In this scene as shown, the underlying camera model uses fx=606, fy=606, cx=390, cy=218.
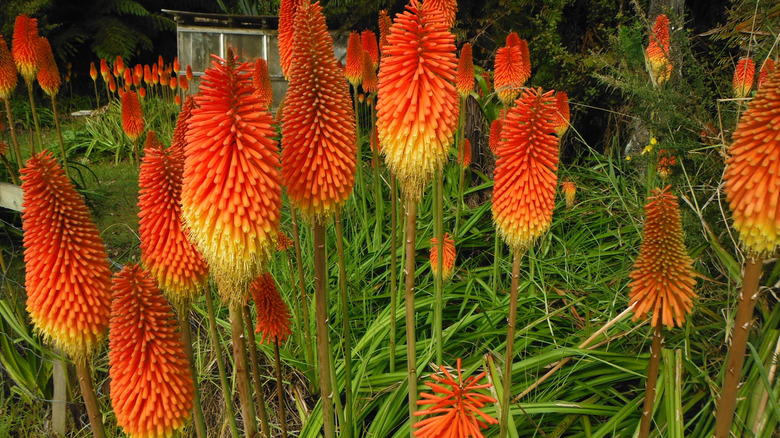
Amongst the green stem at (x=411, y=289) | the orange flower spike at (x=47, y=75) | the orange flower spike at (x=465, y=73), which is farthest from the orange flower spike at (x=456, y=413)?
the orange flower spike at (x=47, y=75)

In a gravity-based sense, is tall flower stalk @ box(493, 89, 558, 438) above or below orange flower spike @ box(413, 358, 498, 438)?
above

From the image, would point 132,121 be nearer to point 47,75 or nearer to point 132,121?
point 132,121

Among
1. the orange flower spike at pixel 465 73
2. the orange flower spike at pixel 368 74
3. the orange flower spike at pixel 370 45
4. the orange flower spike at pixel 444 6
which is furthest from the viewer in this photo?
the orange flower spike at pixel 370 45

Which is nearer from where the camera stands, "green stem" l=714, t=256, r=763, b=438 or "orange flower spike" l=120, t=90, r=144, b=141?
"green stem" l=714, t=256, r=763, b=438

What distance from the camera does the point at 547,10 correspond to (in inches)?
285

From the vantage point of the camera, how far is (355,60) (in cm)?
425

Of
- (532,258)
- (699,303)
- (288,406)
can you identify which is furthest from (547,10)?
(288,406)

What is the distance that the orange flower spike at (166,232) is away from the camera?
2.24m

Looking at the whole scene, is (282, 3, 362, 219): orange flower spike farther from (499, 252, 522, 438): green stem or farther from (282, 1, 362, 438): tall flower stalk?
(499, 252, 522, 438): green stem

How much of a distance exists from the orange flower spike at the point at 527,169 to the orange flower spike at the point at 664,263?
38cm

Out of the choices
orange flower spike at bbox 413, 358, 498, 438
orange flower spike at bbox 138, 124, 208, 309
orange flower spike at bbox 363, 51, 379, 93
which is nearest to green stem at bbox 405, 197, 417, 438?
orange flower spike at bbox 413, 358, 498, 438

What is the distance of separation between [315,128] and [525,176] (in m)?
0.80

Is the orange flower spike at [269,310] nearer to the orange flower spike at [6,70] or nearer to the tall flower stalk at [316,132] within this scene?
the tall flower stalk at [316,132]

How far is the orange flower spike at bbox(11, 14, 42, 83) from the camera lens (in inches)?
190
